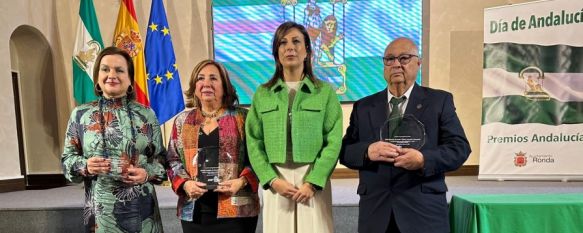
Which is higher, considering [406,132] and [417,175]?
[406,132]

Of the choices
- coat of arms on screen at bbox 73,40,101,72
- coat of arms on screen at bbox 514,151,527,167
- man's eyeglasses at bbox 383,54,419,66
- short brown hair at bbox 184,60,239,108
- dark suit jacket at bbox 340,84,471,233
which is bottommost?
coat of arms on screen at bbox 514,151,527,167

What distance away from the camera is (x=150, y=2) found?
5.16 meters

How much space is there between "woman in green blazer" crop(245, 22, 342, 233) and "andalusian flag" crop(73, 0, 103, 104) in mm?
3528

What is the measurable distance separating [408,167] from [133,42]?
12.5ft

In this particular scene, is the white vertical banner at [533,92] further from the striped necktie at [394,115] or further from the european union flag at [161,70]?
the european union flag at [161,70]

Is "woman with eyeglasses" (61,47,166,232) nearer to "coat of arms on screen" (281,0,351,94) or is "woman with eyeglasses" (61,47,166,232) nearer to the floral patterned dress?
the floral patterned dress

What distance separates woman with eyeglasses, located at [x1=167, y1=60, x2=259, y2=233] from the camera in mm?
1867

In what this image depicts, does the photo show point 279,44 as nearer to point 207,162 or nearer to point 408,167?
point 207,162

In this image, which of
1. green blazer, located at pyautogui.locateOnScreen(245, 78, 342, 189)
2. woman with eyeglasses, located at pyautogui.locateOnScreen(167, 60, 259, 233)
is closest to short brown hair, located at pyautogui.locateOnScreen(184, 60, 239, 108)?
woman with eyeglasses, located at pyautogui.locateOnScreen(167, 60, 259, 233)

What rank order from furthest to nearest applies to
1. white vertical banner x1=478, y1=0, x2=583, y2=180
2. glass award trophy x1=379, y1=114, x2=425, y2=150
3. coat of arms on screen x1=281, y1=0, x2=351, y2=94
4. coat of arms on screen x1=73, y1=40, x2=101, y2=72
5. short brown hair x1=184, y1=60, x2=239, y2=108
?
coat of arms on screen x1=281, y1=0, x2=351, y2=94, coat of arms on screen x1=73, y1=40, x2=101, y2=72, white vertical banner x1=478, y1=0, x2=583, y2=180, short brown hair x1=184, y1=60, x2=239, y2=108, glass award trophy x1=379, y1=114, x2=425, y2=150

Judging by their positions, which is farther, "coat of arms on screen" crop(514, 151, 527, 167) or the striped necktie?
"coat of arms on screen" crop(514, 151, 527, 167)

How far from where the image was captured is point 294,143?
1766mm

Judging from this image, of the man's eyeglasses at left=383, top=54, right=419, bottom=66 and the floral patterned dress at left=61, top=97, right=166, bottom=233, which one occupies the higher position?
the man's eyeglasses at left=383, top=54, right=419, bottom=66

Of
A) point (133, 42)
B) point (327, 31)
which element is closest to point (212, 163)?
point (133, 42)
